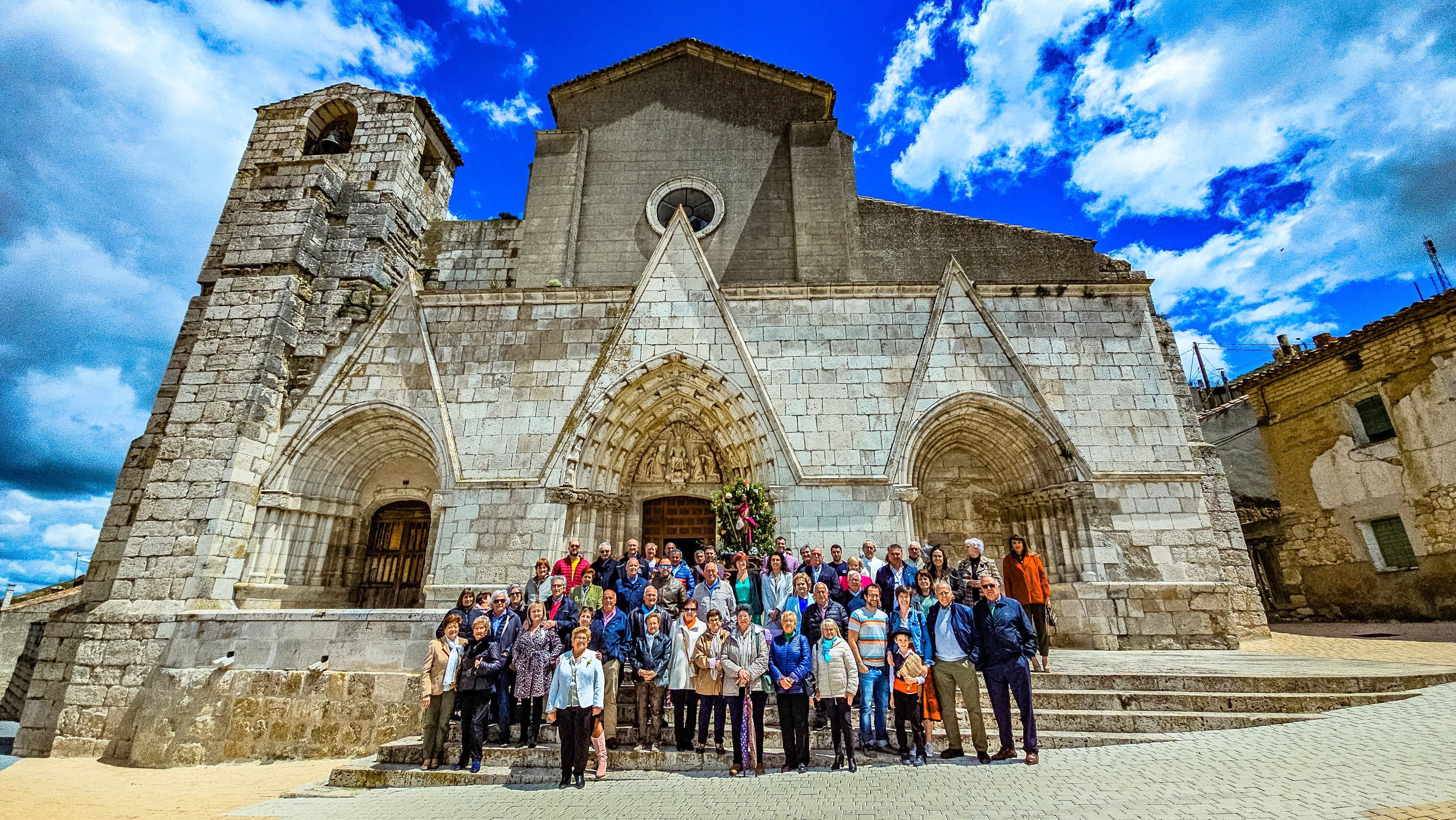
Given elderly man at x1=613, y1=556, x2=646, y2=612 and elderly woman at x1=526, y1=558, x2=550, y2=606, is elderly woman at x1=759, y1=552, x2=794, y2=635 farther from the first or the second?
elderly woman at x1=526, y1=558, x2=550, y2=606

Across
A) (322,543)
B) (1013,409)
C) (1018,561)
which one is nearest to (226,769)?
(322,543)

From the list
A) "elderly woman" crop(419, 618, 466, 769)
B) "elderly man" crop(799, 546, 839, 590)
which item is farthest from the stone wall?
"elderly man" crop(799, 546, 839, 590)

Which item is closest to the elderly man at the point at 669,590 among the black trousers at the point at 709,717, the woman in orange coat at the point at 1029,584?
the black trousers at the point at 709,717

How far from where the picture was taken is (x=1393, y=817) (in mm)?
2850

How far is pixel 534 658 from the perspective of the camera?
5.05 metres

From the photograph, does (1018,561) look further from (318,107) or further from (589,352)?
(318,107)

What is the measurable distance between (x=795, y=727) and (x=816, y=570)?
1.64 m

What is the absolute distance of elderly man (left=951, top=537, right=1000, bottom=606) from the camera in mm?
5203

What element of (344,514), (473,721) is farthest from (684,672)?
(344,514)

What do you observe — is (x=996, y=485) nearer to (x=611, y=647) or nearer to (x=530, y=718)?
(x=611, y=647)

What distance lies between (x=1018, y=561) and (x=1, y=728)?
17582mm

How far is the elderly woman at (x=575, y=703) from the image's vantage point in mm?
4551

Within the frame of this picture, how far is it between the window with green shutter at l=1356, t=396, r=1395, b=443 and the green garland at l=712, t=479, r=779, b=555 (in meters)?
14.6

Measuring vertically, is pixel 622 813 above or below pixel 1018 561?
below
